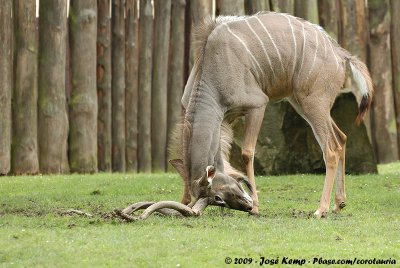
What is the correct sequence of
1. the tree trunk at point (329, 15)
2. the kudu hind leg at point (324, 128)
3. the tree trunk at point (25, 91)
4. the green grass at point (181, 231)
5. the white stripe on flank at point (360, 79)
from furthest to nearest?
the tree trunk at point (329, 15) < the tree trunk at point (25, 91) < the white stripe on flank at point (360, 79) < the kudu hind leg at point (324, 128) < the green grass at point (181, 231)

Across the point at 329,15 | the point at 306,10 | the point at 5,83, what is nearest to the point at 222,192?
the point at 5,83

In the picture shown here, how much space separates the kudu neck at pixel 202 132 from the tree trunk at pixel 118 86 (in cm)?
598

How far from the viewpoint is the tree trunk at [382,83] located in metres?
17.2

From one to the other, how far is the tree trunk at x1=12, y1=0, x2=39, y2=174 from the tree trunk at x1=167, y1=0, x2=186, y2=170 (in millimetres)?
3000

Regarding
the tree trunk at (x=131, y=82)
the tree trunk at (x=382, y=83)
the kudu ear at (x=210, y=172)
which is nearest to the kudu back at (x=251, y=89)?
→ the kudu ear at (x=210, y=172)

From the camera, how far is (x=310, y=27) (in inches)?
388

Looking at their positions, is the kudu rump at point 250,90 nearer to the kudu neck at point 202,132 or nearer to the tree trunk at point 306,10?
the kudu neck at point 202,132

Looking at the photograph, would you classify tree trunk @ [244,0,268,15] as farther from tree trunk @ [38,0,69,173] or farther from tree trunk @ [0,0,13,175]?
tree trunk @ [0,0,13,175]

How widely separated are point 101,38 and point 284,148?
128 inches

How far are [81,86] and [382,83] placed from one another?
18.4 ft

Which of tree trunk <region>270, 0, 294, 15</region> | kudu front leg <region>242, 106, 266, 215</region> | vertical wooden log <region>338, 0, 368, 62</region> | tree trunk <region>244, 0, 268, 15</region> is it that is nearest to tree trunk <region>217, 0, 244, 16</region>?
tree trunk <region>244, 0, 268, 15</region>

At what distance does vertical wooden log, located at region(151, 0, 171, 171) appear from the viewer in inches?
611

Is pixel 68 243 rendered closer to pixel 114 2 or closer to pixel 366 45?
pixel 114 2

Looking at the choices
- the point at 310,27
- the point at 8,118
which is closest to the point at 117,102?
the point at 8,118
